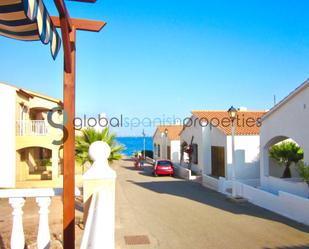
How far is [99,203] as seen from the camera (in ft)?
8.79

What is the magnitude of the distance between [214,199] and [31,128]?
42.7ft

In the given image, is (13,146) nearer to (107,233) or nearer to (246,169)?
(246,169)

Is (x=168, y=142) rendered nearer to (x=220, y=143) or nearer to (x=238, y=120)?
(x=238, y=120)

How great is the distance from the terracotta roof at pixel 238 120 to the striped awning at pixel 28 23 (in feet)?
60.9

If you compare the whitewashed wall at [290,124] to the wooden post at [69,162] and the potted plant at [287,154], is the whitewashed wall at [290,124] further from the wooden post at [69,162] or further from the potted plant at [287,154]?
the wooden post at [69,162]

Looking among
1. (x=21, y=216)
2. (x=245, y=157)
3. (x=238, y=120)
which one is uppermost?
(x=238, y=120)

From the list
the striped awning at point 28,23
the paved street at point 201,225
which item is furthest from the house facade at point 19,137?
the striped awning at point 28,23

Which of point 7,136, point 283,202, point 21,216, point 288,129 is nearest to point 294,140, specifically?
point 288,129

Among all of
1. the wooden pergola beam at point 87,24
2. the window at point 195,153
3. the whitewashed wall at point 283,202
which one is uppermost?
the wooden pergola beam at point 87,24

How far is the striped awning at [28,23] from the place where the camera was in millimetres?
2640

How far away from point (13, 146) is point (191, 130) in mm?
13765

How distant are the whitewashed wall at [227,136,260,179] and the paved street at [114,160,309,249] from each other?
16.4 ft

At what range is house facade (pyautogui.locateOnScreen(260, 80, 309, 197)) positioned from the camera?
12.7m

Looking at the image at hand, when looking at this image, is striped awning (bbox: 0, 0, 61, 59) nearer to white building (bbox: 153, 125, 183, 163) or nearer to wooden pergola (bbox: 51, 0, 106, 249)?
wooden pergola (bbox: 51, 0, 106, 249)
